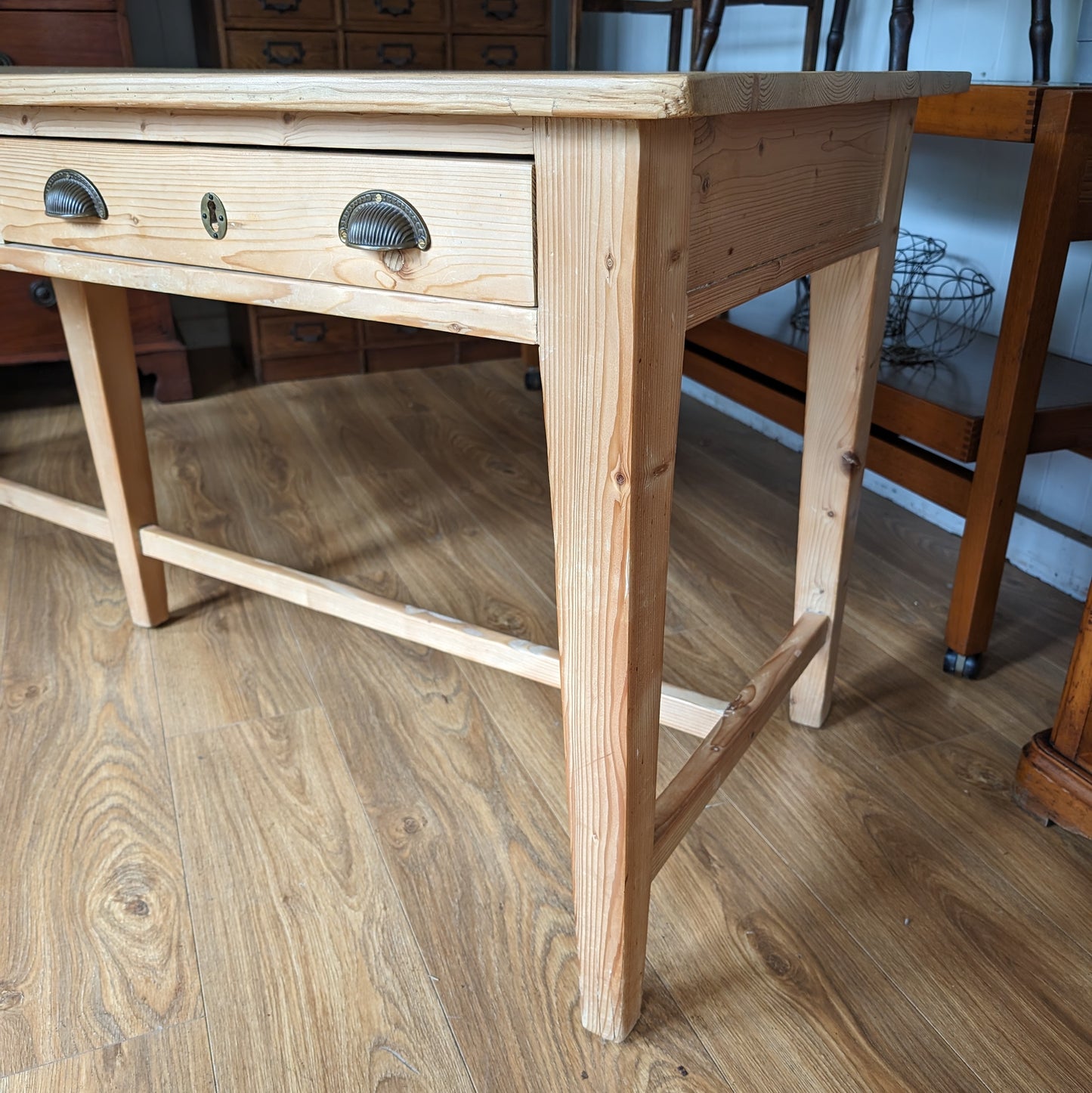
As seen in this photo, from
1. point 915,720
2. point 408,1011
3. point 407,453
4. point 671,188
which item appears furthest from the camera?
point 407,453

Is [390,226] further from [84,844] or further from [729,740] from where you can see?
[84,844]

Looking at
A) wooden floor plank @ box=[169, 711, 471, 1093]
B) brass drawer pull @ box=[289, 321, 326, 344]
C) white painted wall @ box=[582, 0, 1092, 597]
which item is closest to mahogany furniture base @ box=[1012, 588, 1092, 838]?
white painted wall @ box=[582, 0, 1092, 597]

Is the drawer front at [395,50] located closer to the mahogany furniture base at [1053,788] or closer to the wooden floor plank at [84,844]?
the wooden floor plank at [84,844]

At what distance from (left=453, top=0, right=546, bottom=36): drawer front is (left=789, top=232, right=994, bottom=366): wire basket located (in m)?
1.18

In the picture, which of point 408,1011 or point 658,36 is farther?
point 658,36

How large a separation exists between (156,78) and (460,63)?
200 centimetres

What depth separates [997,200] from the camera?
165 centimetres

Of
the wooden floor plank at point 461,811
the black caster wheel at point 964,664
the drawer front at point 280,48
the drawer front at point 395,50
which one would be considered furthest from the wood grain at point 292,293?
the drawer front at point 395,50

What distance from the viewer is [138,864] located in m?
1.01

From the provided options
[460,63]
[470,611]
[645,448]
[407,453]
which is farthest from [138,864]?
[460,63]

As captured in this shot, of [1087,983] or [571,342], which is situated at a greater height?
[571,342]

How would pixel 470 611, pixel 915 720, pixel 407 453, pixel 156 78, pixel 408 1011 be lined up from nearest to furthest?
pixel 156 78
pixel 408 1011
pixel 915 720
pixel 470 611
pixel 407 453

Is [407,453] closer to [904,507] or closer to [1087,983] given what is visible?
[904,507]

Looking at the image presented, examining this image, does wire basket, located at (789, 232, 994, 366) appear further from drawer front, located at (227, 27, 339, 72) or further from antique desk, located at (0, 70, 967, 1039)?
drawer front, located at (227, 27, 339, 72)
